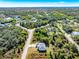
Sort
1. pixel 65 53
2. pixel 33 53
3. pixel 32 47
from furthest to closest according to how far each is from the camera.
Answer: pixel 32 47 < pixel 33 53 < pixel 65 53

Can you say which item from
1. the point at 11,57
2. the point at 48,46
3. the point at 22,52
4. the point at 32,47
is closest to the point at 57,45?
the point at 48,46

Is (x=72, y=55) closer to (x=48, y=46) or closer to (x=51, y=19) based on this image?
(x=48, y=46)

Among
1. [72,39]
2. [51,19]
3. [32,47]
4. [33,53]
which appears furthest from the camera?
[51,19]

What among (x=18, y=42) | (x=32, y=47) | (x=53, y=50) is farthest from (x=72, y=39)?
(x=18, y=42)

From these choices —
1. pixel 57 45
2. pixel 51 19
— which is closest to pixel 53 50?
pixel 57 45

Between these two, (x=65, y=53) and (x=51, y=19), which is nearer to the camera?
(x=65, y=53)

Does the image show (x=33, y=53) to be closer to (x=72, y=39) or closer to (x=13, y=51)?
(x=13, y=51)

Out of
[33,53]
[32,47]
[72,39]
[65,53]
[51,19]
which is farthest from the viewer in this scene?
[51,19]

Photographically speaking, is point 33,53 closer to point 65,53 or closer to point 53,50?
point 53,50

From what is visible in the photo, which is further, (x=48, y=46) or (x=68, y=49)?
(x=48, y=46)
